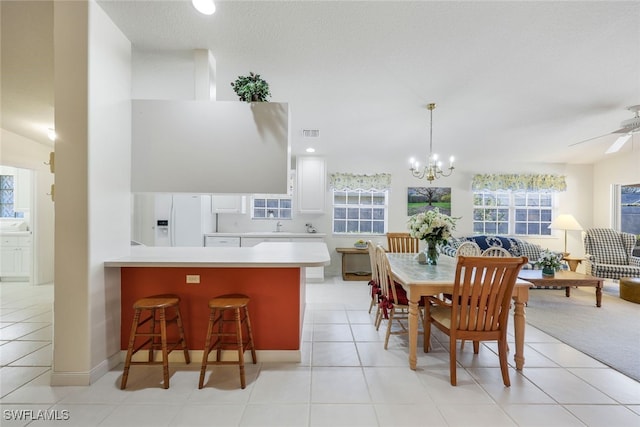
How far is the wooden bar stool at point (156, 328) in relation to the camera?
6.50 ft

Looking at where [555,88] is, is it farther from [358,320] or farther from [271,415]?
[271,415]

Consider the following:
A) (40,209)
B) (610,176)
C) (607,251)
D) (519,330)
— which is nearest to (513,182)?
(610,176)

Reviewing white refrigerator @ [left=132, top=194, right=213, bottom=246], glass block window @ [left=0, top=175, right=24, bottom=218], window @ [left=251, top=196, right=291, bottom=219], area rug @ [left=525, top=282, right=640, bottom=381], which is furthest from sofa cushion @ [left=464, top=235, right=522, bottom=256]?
glass block window @ [left=0, top=175, right=24, bottom=218]

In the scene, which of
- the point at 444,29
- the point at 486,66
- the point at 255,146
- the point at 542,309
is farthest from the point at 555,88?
the point at 255,146

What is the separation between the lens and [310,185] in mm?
5383

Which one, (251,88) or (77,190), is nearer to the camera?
(77,190)

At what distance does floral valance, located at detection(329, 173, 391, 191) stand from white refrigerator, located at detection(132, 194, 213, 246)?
100 inches

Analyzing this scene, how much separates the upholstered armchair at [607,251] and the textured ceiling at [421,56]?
2.03m

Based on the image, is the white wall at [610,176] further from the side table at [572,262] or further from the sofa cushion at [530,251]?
the sofa cushion at [530,251]

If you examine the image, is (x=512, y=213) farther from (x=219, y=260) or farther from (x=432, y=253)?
(x=219, y=260)

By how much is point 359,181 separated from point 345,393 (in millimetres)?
4248

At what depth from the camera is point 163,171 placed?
2480 mm

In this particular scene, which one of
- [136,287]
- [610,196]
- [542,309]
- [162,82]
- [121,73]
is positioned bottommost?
[542,309]

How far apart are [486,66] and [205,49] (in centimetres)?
262
